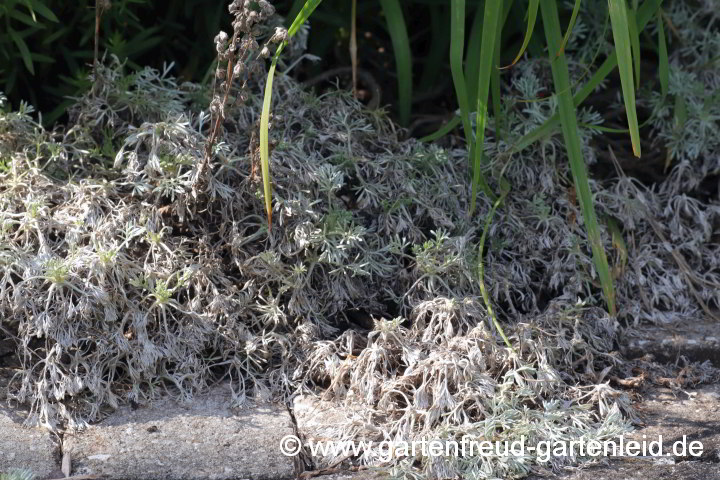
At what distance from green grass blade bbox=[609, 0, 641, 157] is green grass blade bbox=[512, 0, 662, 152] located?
0.40 meters

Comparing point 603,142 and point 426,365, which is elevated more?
point 603,142

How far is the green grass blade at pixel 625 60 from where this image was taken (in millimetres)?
2078

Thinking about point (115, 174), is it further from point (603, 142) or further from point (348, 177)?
point (603, 142)

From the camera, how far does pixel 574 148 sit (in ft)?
7.83

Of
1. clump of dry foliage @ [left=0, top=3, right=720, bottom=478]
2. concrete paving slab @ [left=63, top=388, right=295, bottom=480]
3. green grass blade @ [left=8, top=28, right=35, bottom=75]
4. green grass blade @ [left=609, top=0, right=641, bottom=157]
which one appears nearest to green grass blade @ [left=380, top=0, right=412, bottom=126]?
clump of dry foliage @ [left=0, top=3, right=720, bottom=478]

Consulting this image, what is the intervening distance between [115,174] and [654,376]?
1541 millimetres

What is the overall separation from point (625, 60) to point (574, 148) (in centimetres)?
33

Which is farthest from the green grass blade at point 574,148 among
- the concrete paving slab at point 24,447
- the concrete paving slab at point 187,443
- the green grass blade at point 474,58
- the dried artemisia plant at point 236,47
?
the concrete paving slab at point 24,447

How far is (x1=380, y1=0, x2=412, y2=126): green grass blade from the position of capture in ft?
9.47

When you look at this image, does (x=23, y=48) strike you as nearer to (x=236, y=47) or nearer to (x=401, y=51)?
(x=236, y=47)

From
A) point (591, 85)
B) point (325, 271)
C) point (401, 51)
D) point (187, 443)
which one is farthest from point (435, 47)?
point (187, 443)

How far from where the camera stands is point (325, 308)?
247cm

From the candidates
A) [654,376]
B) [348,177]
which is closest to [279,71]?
[348,177]

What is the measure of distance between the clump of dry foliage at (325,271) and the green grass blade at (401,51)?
0.10 metres
